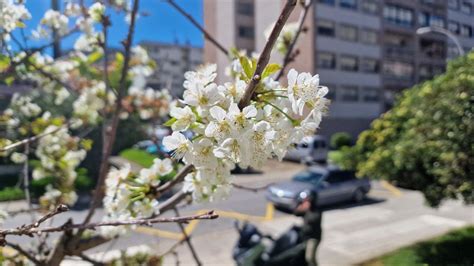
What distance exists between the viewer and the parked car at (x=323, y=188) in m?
11.2

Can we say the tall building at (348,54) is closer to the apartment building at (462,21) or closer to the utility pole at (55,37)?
the apartment building at (462,21)

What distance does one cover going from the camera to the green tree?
4301 millimetres

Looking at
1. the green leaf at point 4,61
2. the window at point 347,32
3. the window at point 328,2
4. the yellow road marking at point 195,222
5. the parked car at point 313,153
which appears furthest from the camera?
the window at point 347,32

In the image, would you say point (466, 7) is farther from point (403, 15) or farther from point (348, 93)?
point (348, 93)

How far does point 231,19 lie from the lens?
30359 millimetres

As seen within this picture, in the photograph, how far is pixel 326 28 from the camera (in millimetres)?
26469

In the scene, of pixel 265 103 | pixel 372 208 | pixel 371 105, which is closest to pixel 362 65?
pixel 371 105

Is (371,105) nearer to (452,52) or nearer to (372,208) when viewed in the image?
(372,208)

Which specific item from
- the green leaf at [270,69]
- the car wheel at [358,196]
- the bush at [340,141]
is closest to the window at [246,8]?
the bush at [340,141]

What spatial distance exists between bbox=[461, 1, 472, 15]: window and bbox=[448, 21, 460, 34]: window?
9.6 inches

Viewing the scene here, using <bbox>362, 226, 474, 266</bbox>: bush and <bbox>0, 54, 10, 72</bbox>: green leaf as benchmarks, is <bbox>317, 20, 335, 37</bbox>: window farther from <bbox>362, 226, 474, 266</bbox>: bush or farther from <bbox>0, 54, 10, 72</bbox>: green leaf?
<bbox>0, 54, 10, 72</bbox>: green leaf

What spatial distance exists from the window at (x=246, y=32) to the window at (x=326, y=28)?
6.80m

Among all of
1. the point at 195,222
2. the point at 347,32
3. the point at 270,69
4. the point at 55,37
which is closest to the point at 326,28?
the point at 347,32

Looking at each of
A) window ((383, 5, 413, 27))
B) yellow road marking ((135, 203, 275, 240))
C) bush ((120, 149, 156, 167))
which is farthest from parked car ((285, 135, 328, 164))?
yellow road marking ((135, 203, 275, 240))
